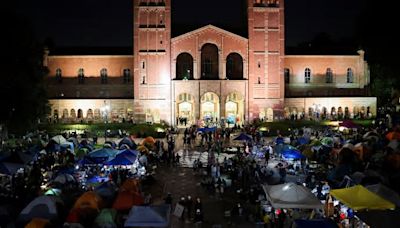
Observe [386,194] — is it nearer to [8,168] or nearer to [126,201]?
[126,201]

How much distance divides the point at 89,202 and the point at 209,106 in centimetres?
4237

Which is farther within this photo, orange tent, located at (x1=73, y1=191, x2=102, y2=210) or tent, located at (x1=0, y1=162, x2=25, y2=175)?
tent, located at (x1=0, y1=162, x2=25, y2=175)

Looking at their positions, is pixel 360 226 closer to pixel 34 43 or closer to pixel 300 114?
pixel 34 43

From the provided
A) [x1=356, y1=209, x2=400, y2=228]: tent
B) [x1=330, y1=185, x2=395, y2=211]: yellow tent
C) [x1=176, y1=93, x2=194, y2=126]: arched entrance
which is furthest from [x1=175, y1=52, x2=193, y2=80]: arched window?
[x1=356, y1=209, x2=400, y2=228]: tent

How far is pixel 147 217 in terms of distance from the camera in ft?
55.2

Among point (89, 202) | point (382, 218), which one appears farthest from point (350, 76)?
point (382, 218)

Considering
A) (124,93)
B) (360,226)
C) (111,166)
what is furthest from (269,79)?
(360,226)

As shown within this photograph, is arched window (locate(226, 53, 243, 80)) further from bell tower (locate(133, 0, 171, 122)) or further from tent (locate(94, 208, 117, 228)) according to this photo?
tent (locate(94, 208, 117, 228))

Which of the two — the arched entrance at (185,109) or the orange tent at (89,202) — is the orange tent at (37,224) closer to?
the orange tent at (89,202)

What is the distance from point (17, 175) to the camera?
88.0 ft

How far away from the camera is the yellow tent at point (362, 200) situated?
1683cm

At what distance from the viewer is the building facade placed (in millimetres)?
58500

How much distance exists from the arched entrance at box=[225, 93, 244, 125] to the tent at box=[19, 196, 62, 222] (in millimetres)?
41244

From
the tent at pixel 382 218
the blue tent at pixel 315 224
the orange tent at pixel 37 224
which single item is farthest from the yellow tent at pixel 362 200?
the orange tent at pixel 37 224
